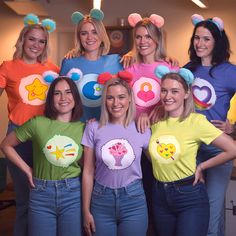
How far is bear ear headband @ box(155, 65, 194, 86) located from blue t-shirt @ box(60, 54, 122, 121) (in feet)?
1.17

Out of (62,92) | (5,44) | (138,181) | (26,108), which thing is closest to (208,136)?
(138,181)

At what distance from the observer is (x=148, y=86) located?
236cm

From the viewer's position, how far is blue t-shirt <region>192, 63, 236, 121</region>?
2289mm

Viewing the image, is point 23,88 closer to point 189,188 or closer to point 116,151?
point 116,151

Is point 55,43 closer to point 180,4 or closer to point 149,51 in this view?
point 180,4

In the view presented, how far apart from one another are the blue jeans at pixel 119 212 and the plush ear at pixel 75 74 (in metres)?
0.71

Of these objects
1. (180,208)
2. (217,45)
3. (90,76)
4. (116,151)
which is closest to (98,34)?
(90,76)

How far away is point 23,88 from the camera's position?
2.46 metres

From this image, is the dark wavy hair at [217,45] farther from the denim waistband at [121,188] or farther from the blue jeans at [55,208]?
the blue jeans at [55,208]

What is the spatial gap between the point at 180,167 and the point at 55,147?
2.22 ft

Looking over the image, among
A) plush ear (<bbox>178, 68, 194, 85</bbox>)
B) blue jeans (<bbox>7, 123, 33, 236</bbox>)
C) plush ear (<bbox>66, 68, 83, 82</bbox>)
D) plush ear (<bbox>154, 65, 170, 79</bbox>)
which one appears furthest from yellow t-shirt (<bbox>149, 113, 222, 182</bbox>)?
blue jeans (<bbox>7, 123, 33, 236</bbox>)

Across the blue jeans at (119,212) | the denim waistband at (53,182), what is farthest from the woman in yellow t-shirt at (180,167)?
the denim waistband at (53,182)

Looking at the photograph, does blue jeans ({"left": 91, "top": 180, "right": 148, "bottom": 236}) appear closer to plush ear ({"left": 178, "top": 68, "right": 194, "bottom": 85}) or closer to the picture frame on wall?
plush ear ({"left": 178, "top": 68, "right": 194, "bottom": 85})

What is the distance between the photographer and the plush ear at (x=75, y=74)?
2333 millimetres
